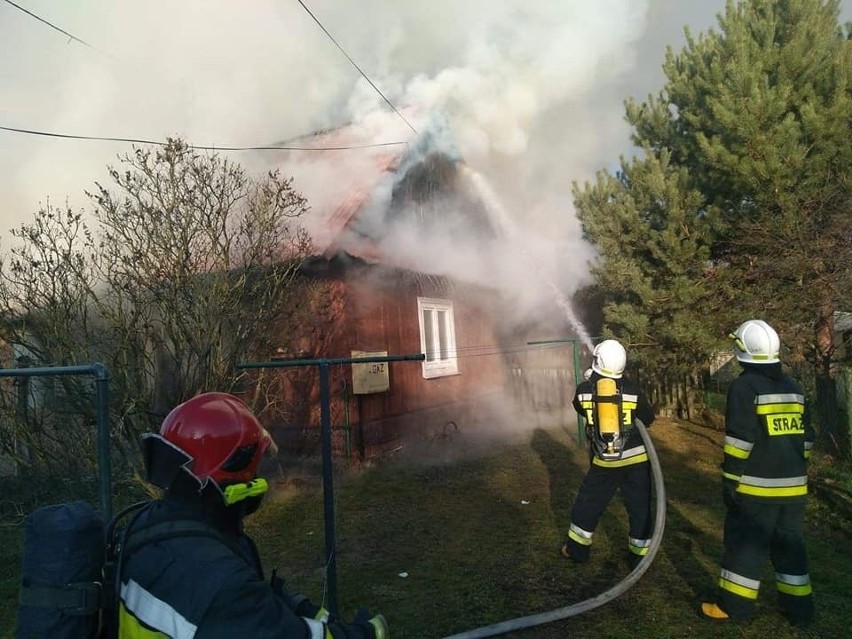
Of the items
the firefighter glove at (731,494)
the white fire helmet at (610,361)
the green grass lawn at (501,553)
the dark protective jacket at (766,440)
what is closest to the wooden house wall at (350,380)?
the green grass lawn at (501,553)

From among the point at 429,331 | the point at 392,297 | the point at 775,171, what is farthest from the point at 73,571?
the point at 429,331

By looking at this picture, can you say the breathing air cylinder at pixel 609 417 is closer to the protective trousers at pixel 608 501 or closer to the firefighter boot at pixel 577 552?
the protective trousers at pixel 608 501

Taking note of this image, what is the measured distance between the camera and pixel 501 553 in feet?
16.3

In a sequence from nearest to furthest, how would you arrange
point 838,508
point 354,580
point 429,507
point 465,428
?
point 354,580, point 838,508, point 429,507, point 465,428

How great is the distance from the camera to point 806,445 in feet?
12.0

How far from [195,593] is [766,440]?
3.41 metres

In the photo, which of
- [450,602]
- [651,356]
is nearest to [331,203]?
[651,356]

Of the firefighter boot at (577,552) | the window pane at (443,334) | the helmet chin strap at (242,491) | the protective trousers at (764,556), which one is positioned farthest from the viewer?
the window pane at (443,334)

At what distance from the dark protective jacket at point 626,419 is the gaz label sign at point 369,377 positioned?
11.5 ft

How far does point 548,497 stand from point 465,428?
446 centimetres

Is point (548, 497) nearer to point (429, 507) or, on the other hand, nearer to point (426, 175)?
point (429, 507)

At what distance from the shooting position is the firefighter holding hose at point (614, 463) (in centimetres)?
452

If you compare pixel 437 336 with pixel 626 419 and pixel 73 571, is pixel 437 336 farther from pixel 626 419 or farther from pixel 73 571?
pixel 73 571

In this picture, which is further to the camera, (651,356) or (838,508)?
(651,356)
